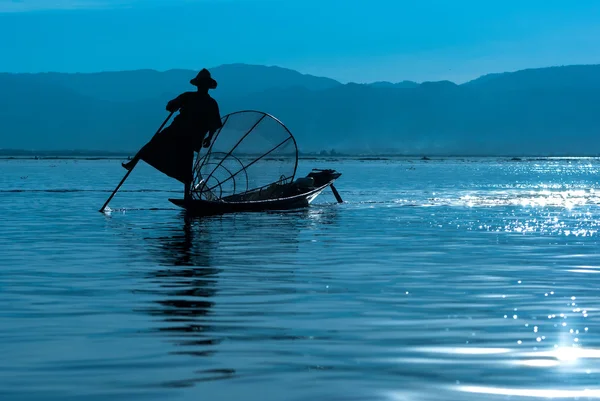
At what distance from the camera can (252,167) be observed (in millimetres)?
37688

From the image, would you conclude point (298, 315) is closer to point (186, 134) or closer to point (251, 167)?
point (186, 134)

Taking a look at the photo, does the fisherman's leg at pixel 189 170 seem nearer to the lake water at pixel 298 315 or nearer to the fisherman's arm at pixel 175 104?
the fisherman's arm at pixel 175 104

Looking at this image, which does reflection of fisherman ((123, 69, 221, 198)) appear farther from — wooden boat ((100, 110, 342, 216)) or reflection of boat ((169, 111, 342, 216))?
reflection of boat ((169, 111, 342, 216))

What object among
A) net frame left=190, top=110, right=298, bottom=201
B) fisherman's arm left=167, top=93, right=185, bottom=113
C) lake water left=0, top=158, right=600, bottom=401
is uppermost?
fisherman's arm left=167, top=93, right=185, bottom=113

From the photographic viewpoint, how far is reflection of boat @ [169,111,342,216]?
116 ft

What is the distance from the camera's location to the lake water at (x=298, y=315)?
8758 millimetres

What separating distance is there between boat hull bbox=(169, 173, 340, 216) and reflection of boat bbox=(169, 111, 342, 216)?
0.04 metres

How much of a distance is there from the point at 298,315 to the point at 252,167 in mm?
25522

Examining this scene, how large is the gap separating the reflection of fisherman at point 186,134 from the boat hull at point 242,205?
1.96ft

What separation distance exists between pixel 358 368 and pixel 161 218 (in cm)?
2344

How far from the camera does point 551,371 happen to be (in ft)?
30.2

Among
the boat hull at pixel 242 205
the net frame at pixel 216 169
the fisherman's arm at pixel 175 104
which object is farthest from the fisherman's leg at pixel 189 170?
the fisherman's arm at pixel 175 104

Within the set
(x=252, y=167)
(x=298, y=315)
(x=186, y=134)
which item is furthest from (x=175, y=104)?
(x=298, y=315)

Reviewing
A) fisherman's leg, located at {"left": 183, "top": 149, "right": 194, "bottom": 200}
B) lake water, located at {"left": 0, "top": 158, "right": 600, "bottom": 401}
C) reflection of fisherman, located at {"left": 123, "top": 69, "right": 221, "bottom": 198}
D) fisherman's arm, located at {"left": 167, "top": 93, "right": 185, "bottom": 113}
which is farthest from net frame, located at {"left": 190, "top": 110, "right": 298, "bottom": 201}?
lake water, located at {"left": 0, "top": 158, "right": 600, "bottom": 401}
